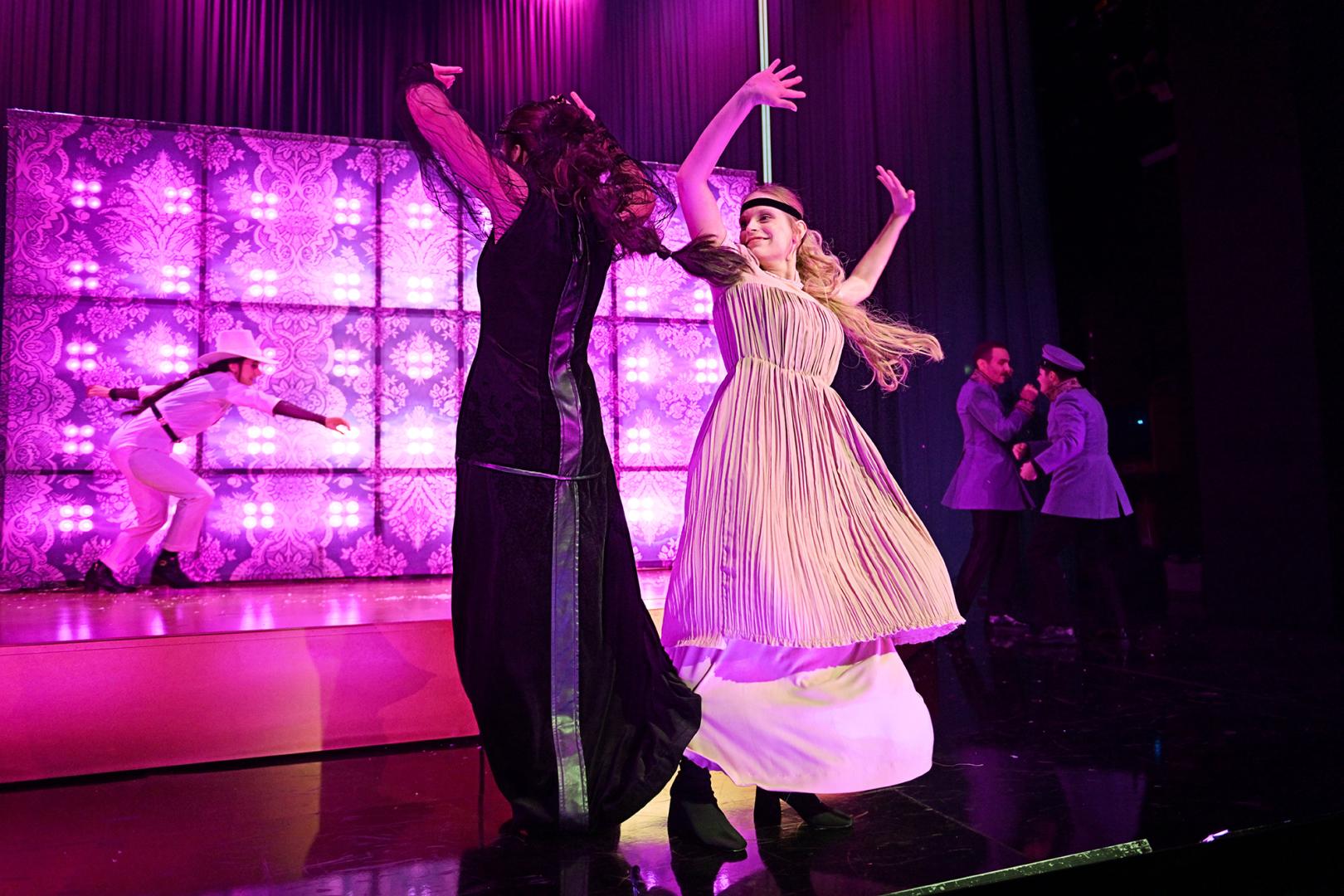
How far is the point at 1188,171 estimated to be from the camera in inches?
207

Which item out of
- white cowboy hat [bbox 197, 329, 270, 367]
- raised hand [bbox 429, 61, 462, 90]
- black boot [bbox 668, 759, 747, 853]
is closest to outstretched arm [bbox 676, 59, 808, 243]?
raised hand [bbox 429, 61, 462, 90]

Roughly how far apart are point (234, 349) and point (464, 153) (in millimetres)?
3754

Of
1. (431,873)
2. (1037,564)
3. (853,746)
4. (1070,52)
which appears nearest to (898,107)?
(1070,52)

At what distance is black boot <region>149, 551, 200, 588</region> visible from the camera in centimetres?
486

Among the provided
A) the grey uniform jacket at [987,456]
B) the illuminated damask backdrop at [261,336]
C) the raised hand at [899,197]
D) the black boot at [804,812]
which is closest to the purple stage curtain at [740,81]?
the illuminated damask backdrop at [261,336]

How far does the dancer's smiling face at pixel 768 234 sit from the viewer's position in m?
2.19

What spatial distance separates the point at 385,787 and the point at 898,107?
206 inches

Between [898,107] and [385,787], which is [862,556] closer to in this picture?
[385,787]

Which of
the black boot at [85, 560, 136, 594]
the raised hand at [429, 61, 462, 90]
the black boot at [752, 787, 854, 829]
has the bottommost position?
the black boot at [752, 787, 854, 829]

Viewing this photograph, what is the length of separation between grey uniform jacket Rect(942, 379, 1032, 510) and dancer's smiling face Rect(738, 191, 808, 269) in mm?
3064

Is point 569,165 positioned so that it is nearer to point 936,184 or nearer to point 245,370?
point 245,370

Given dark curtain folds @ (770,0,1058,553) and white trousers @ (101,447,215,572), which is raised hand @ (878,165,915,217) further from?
white trousers @ (101,447,215,572)

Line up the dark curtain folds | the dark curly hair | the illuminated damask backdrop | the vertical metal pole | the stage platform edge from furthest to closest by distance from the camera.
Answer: the dark curtain folds, the vertical metal pole, the illuminated damask backdrop, the stage platform edge, the dark curly hair

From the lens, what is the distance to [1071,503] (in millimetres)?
4641
